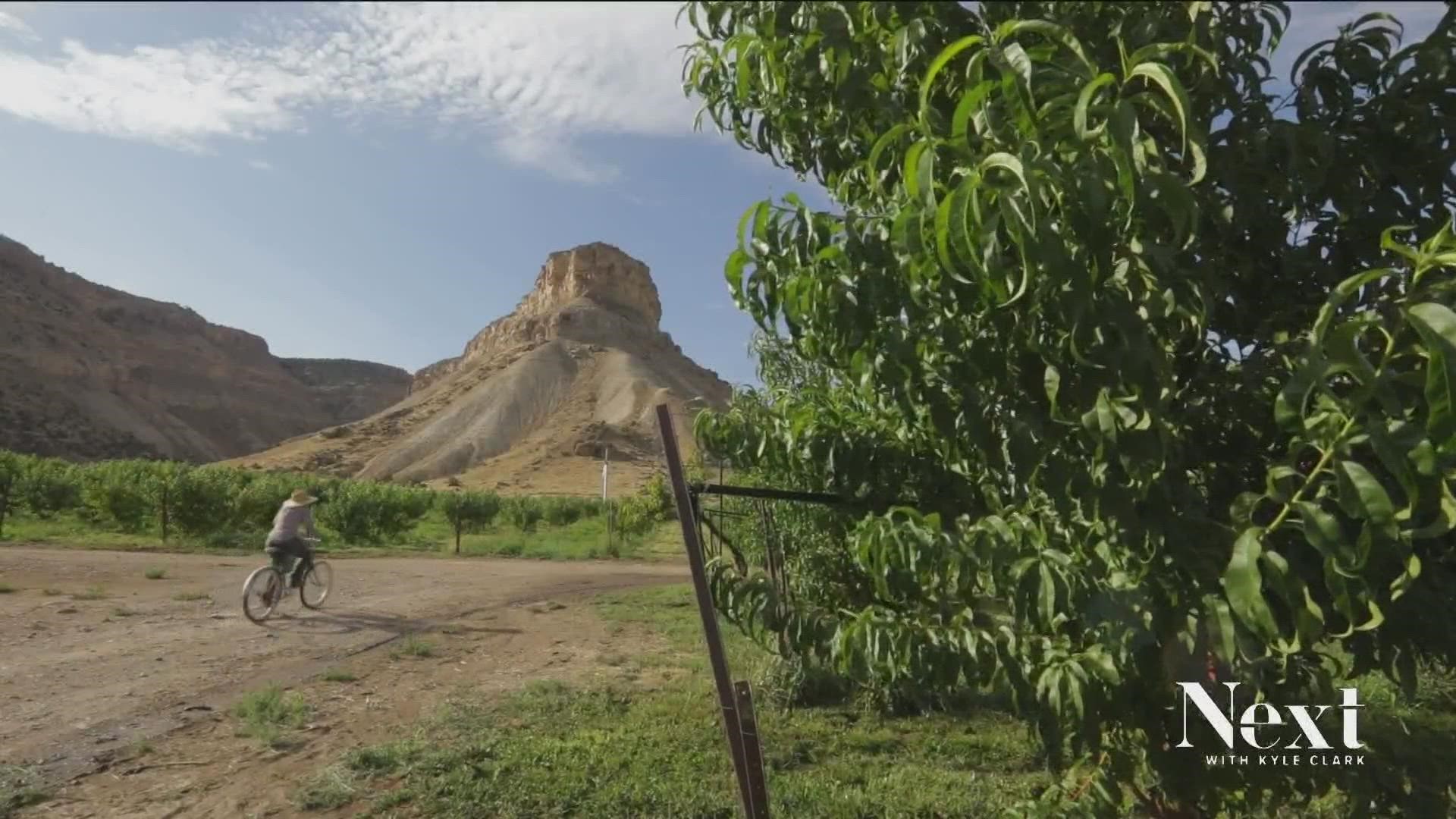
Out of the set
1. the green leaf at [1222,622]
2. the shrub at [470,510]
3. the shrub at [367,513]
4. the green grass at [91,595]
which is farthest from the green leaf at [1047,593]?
the shrub at [470,510]

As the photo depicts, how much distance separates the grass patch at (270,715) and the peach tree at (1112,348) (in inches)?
193

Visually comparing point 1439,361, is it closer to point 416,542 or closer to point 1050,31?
point 1050,31

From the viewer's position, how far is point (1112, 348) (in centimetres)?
167

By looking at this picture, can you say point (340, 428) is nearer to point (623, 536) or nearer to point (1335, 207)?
point (623, 536)

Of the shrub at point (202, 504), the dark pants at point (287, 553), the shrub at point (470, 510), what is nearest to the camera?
the dark pants at point (287, 553)

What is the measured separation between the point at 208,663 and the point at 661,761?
5027mm

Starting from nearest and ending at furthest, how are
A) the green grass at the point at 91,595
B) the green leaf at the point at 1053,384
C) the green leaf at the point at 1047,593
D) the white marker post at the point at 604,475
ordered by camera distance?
the green leaf at the point at 1053,384, the green leaf at the point at 1047,593, the green grass at the point at 91,595, the white marker post at the point at 604,475

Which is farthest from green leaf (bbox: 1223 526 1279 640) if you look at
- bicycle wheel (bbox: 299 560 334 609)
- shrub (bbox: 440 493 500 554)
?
shrub (bbox: 440 493 500 554)

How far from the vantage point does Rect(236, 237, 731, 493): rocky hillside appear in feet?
246

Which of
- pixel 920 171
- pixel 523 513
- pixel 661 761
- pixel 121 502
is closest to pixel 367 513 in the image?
pixel 121 502

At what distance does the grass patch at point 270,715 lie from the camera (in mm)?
6043

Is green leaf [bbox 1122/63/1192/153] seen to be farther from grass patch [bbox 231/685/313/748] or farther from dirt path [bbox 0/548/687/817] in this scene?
grass patch [bbox 231/685/313/748]

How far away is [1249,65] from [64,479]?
95.3 ft

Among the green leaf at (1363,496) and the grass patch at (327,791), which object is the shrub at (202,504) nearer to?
the grass patch at (327,791)
